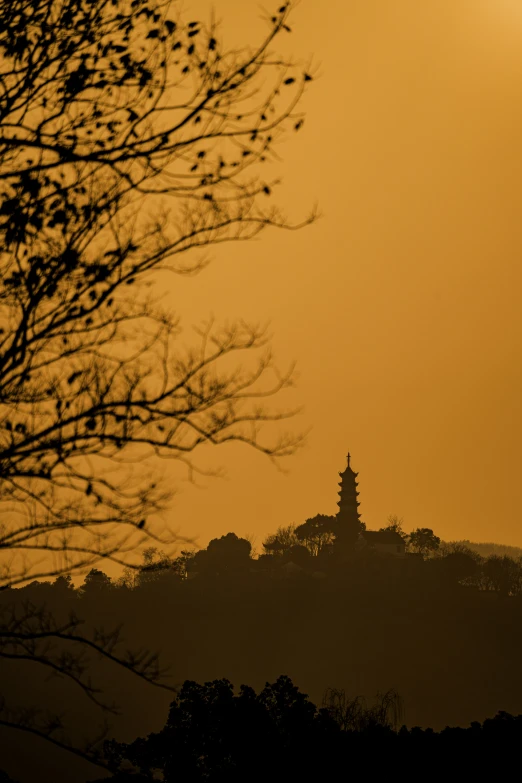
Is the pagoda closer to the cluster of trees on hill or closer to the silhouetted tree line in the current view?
the cluster of trees on hill

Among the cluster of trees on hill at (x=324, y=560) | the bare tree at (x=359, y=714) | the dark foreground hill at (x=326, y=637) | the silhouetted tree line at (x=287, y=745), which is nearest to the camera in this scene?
the silhouetted tree line at (x=287, y=745)

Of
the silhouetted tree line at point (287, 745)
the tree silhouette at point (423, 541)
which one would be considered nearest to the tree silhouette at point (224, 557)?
the tree silhouette at point (423, 541)

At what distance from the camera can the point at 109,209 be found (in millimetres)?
6926

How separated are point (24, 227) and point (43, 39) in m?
1.18

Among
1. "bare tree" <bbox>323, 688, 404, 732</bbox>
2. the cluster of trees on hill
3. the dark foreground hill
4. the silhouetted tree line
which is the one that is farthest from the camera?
the cluster of trees on hill

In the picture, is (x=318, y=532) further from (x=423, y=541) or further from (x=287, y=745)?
(x=287, y=745)

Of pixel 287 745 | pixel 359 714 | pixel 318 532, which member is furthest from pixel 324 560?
pixel 287 745

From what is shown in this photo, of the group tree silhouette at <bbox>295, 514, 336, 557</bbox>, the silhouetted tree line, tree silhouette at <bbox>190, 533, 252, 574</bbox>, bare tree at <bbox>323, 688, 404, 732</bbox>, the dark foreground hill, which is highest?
tree silhouette at <bbox>295, 514, 336, 557</bbox>

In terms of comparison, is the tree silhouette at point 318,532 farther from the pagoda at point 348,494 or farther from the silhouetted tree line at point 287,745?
the silhouetted tree line at point 287,745

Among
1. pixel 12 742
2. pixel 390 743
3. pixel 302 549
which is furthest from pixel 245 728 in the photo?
pixel 302 549

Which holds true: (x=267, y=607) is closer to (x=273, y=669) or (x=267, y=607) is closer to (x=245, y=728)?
(x=273, y=669)

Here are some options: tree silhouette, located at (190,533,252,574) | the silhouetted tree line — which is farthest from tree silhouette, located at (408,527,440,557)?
the silhouetted tree line

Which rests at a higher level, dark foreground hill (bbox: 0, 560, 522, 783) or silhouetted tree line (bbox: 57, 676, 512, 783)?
dark foreground hill (bbox: 0, 560, 522, 783)

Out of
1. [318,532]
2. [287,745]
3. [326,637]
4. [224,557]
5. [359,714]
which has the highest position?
[318,532]
